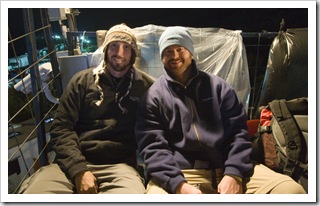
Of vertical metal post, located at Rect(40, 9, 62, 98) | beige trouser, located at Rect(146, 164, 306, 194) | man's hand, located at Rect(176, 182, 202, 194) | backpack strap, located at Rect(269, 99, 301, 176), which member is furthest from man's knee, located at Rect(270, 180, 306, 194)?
vertical metal post, located at Rect(40, 9, 62, 98)

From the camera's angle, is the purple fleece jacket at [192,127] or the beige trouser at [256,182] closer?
the beige trouser at [256,182]

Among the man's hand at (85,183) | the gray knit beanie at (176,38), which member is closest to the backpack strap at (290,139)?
the gray knit beanie at (176,38)

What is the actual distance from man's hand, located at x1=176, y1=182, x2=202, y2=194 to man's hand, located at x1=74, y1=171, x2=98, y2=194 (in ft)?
1.77

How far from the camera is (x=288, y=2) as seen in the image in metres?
1.64

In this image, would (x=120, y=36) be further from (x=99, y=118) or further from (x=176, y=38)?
(x=99, y=118)

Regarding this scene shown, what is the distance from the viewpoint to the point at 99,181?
5.89 feet

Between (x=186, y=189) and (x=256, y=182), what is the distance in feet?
1.51

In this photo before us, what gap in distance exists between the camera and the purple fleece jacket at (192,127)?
1.70 m

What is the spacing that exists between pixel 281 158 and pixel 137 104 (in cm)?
104

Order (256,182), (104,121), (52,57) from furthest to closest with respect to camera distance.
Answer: (52,57) < (104,121) < (256,182)

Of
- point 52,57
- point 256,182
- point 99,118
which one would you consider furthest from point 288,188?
point 52,57

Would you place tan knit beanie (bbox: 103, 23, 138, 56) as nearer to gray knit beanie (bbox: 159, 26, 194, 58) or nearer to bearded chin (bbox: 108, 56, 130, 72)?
bearded chin (bbox: 108, 56, 130, 72)

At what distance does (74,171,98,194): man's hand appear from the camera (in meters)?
1.68

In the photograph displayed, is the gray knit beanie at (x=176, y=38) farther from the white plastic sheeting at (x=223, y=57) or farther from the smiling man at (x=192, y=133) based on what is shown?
the white plastic sheeting at (x=223, y=57)
